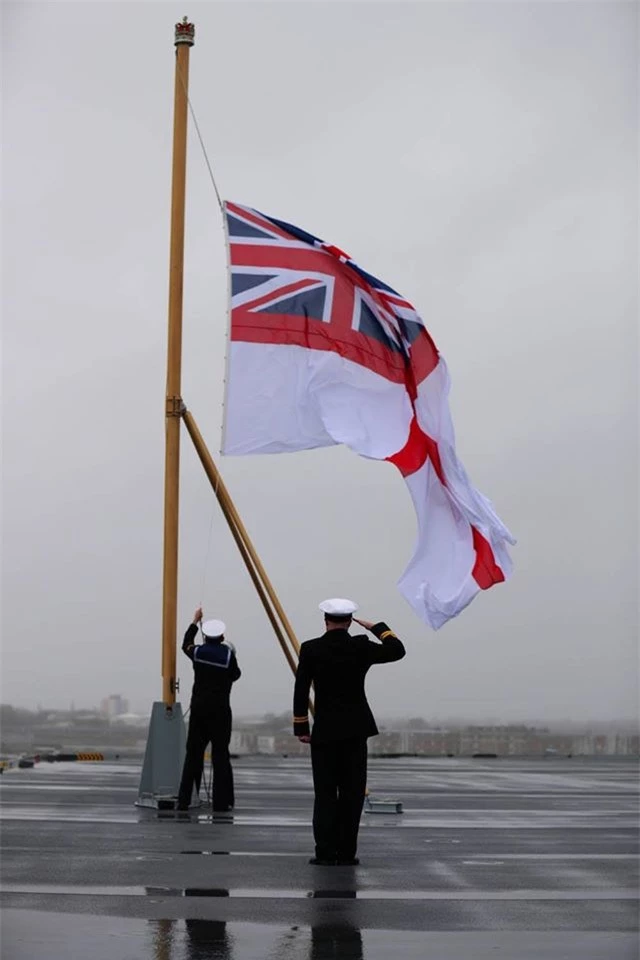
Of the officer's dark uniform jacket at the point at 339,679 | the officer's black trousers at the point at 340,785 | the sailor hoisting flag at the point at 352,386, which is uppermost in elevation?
the sailor hoisting flag at the point at 352,386

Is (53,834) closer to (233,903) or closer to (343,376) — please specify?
(233,903)

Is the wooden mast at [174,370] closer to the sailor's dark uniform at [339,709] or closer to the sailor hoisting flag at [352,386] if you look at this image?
the sailor hoisting flag at [352,386]

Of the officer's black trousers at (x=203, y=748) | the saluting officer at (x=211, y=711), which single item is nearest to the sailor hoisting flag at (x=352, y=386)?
the saluting officer at (x=211, y=711)

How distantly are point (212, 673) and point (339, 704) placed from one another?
12.1ft

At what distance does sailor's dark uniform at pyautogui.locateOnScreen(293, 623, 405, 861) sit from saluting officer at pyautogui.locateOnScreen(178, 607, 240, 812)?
3449 mm

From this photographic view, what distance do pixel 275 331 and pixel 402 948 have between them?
8040mm

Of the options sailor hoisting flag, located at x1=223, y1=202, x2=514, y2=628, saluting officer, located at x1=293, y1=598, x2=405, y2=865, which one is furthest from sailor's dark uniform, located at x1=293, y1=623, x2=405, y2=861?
sailor hoisting flag, located at x1=223, y1=202, x2=514, y2=628

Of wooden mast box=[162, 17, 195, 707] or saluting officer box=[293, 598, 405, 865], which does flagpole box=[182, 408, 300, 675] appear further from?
saluting officer box=[293, 598, 405, 865]

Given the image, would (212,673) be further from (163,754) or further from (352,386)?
(352,386)

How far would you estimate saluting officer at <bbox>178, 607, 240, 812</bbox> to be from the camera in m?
13.0

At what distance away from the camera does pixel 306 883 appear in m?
8.38

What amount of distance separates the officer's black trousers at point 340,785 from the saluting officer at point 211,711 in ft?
11.5

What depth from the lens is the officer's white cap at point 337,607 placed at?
967 cm

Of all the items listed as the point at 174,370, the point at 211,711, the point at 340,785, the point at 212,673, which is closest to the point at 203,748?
the point at 211,711
